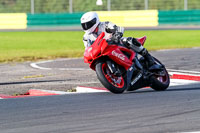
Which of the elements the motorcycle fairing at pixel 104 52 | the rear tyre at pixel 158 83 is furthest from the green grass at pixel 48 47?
the motorcycle fairing at pixel 104 52

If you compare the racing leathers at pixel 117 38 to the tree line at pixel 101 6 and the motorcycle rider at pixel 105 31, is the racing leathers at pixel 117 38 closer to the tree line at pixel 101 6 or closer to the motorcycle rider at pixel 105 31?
the motorcycle rider at pixel 105 31

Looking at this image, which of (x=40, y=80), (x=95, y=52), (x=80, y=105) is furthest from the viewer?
(x=40, y=80)

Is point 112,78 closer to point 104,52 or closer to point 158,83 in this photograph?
point 104,52

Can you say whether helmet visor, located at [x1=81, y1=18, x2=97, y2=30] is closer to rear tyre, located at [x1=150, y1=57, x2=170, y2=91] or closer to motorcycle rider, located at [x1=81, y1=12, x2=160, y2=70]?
motorcycle rider, located at [x1=81, y1=12, x2=160, y2=70]

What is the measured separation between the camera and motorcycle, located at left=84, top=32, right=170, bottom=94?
731cm

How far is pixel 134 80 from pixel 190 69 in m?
4.09

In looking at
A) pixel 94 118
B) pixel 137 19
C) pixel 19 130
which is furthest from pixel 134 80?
pixel 137 19

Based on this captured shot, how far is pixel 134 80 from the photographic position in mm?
7742

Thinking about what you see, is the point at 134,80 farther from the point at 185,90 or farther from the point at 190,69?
the point at 190,69

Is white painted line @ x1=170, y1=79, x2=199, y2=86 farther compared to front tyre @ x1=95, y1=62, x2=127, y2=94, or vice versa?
white painted line @ x1=170, y1=79, x2=199, y2=86

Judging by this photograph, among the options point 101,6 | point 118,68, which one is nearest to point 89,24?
point 118,68

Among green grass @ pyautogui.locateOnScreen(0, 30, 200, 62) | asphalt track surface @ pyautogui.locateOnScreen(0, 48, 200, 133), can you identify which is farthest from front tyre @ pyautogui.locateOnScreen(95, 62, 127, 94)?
green grass @ pyautogui.locateOnScreen(0, 30, 200, 62)

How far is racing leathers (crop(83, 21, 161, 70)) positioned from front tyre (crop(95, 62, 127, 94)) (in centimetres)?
52

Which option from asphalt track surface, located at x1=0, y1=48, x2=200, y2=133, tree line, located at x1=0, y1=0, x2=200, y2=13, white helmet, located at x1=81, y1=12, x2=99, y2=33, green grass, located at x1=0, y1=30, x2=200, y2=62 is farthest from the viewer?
tree line, located at x1=0, y1=0, x2=200, y2=13
